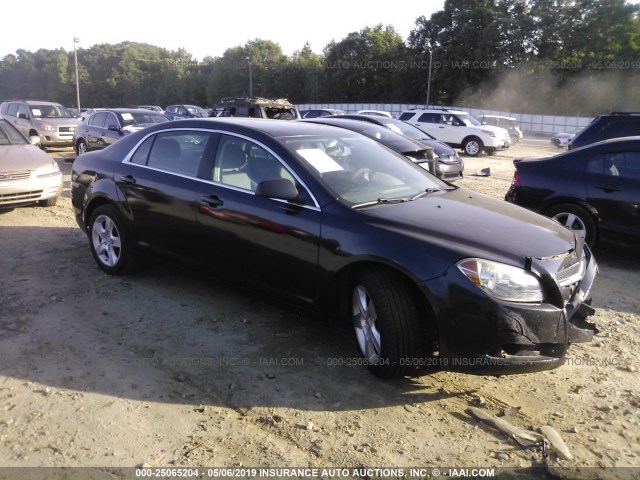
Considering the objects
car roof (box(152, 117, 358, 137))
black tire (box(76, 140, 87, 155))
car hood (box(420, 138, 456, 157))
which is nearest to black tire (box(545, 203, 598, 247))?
car roof (box(152, 117, 358, 137))

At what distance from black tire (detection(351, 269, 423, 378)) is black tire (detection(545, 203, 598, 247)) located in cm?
388

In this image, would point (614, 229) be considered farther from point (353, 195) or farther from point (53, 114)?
point (53, 114)

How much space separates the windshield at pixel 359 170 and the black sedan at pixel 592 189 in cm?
263

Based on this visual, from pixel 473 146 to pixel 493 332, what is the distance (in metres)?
18.8

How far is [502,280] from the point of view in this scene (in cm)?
326

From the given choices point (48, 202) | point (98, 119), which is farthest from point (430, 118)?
point (48, 202)

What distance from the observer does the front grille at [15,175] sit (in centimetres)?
797

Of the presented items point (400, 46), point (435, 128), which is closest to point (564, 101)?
point (400, 46)

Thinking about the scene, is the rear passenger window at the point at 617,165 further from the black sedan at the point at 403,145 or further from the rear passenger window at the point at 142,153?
the rear passenger window at the point at 142,153

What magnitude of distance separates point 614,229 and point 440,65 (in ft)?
Answer: 170

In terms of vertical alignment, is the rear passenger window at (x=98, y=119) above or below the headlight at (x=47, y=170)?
above

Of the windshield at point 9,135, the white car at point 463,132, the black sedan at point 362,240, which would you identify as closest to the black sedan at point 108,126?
the windshield at point 9,135

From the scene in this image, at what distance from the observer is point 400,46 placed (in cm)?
6094

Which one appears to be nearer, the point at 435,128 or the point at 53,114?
the point at 53,114
